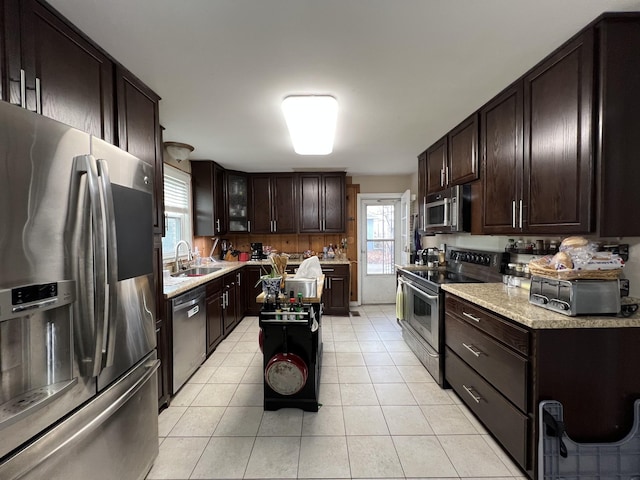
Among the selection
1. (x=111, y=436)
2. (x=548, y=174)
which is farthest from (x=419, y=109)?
(x=111, y=436)

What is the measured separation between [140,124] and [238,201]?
268 centimetres

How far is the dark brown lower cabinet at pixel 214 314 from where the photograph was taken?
2.98m

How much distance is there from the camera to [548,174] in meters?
1.71

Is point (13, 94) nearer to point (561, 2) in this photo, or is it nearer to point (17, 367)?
point (17, 367)

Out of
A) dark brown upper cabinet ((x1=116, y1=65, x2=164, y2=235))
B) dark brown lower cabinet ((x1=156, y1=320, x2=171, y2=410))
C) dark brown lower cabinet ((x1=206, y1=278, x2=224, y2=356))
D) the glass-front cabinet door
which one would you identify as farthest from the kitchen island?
the glass-front cabinet door

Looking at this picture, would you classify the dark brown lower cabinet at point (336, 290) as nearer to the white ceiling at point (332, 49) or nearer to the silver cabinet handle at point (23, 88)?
the white ceiling at point (332, 49)

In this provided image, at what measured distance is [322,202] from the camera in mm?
4637

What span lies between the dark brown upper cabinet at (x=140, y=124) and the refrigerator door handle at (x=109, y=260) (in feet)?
2.63

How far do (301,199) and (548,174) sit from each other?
340 cm

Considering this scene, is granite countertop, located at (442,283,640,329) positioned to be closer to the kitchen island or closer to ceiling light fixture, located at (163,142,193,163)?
the kitchen island

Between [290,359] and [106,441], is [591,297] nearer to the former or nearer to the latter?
[290,359]

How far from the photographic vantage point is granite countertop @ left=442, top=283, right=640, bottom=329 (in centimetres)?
136

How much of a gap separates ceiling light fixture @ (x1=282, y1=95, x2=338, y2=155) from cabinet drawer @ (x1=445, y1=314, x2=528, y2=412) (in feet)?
6.04

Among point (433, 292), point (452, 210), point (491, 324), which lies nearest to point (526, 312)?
point (491, 324)
